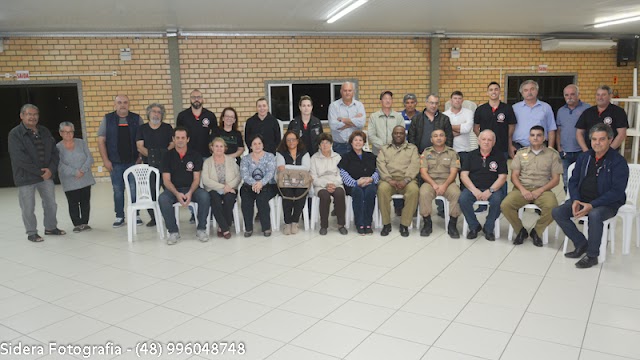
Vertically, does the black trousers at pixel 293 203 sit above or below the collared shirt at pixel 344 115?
below

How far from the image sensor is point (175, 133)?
5.29 metres

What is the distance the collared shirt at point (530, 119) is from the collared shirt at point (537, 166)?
2.24ft

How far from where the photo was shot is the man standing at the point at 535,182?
15.4ft

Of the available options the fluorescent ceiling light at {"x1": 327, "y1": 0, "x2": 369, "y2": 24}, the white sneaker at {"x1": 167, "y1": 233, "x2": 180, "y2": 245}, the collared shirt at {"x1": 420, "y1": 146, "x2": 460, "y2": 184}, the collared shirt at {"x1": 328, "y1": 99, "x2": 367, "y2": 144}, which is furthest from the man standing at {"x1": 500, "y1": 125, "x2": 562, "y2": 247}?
the white sneaker at {"x1": 167, "y1": 233, "x2": 180, "y2": 245}

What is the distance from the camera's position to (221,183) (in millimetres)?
5391

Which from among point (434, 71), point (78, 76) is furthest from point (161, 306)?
point (434, 71)

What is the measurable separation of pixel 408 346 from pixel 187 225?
3801mm

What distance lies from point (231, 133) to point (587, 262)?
3.98 metres

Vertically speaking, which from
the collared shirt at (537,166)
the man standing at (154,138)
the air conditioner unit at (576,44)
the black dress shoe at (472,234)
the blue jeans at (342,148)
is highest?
the air conditioner unit at (576,44)

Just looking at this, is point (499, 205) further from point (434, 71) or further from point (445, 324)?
point (434, 71)

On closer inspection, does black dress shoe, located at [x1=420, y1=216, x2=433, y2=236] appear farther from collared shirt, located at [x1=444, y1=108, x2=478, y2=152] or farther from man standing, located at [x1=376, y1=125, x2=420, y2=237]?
collared shirt, located at [x1=444, y1=108, x2=478, y2=152]

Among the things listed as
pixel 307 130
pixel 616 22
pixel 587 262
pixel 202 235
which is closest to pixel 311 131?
pixel 307 130

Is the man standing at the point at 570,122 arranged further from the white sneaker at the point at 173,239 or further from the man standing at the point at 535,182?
the white sneaker at the point at 173,239

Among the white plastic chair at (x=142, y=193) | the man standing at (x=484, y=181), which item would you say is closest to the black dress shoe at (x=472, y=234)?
the man standing at (x=484, y=181)
